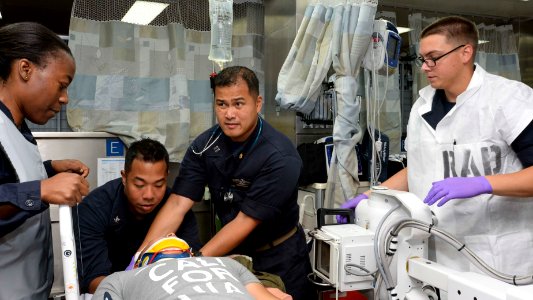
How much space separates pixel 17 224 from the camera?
1.07m

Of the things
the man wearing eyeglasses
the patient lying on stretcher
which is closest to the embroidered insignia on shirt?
the patient lying on stretcher

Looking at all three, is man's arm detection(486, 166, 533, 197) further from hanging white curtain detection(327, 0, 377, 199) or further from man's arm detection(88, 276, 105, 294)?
man's arm detection(88, 276, 105, 294)

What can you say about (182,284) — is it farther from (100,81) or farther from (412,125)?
(100,81)

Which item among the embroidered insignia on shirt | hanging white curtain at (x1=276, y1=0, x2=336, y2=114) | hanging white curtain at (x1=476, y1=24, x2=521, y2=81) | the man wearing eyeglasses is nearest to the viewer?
the man wearing eyeglasses

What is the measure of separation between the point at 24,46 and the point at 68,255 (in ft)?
1.90

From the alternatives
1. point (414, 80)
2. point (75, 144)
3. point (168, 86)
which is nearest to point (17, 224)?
point (75, 144)

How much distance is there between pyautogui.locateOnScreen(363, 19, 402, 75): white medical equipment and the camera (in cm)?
272

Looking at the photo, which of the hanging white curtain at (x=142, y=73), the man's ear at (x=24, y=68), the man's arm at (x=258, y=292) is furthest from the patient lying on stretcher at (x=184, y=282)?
the hanging white curtain at (x=142, y=73)

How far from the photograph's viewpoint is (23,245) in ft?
3.86

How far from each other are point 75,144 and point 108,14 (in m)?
0.92

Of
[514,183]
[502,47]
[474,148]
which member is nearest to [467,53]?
[474,148]

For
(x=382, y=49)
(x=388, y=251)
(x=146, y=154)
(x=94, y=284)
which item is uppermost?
(x=382, y=49)

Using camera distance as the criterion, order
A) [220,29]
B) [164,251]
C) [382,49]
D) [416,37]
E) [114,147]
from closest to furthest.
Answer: [164,251] < [220,29] < [382,49] < [114,147] < [416,37]

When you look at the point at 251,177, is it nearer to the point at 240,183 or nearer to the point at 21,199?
the point at 240,183
